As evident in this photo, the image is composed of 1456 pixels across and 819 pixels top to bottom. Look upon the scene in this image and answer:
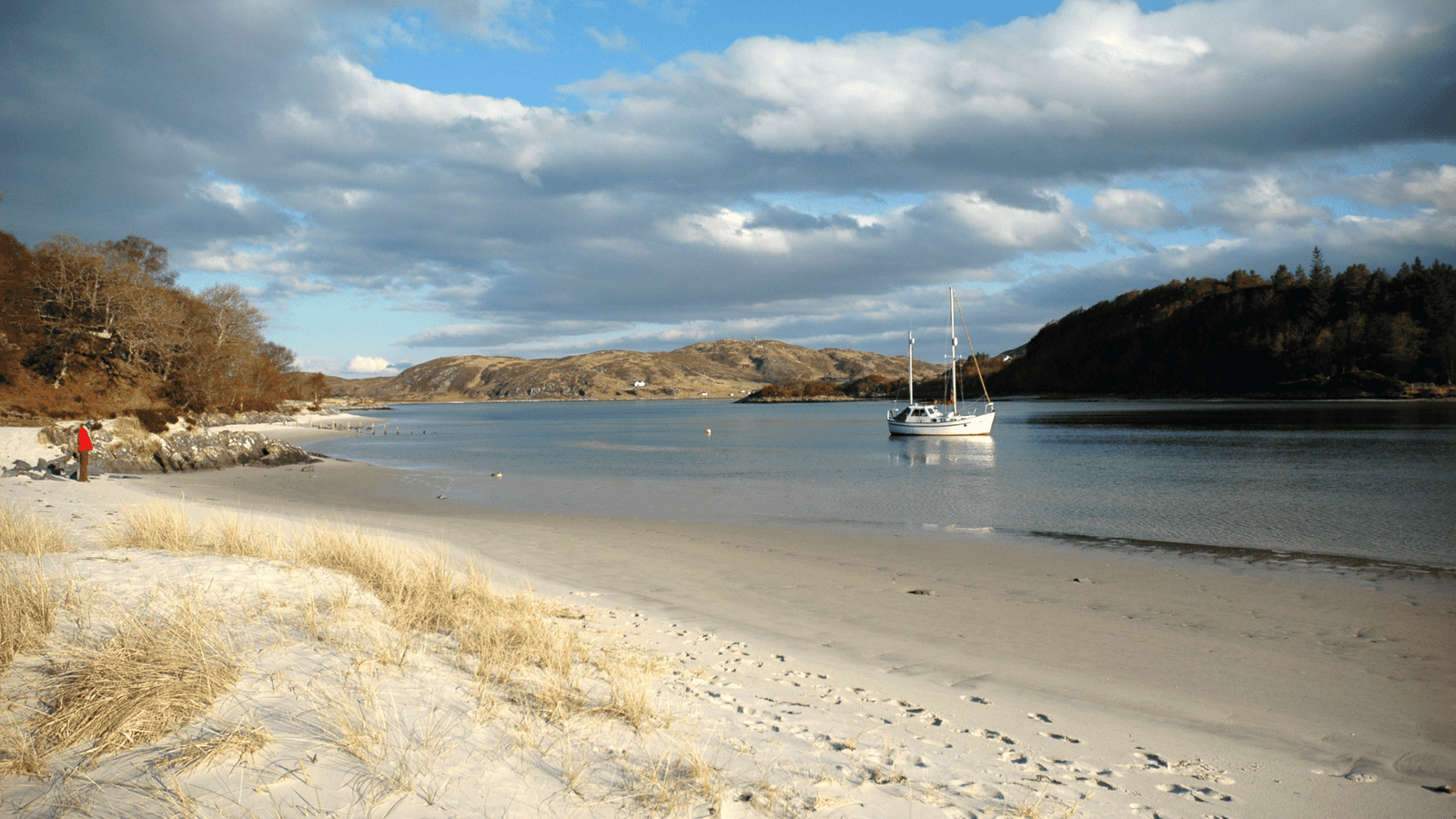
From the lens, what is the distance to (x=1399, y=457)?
34000 millimetres

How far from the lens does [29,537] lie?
366 inches

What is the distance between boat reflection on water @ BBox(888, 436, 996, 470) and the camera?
3950 cm

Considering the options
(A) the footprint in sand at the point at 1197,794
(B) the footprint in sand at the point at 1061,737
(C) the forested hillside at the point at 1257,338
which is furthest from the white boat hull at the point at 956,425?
(C) the forested hillside at the point at 1257,338

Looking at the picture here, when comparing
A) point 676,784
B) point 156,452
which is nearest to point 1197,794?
point 676,784

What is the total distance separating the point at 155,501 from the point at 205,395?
55105 mm

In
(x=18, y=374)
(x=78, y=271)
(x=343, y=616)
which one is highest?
(x=78, y=271)

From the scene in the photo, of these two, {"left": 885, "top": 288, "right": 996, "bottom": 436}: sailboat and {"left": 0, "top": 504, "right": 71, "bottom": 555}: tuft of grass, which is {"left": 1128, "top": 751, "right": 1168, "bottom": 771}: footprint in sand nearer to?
{"left": 0, "top": 504, "right": 71, "bottom": 555}: tuft of grass

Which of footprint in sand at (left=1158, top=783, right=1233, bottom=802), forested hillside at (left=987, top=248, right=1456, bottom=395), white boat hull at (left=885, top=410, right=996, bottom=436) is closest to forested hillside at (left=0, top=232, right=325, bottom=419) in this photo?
footprint in sand at (left=1158, top=783, right=1233, bottom=802)

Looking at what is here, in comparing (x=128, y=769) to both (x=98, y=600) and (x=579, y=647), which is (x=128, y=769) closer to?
(x=579, y=647)

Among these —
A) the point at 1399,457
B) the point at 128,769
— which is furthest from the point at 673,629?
the point at 1399,457

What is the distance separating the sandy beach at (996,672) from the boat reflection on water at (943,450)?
2428 centimetres

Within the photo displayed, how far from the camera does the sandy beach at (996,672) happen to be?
176 inches

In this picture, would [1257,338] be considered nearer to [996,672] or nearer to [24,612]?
[996,672]

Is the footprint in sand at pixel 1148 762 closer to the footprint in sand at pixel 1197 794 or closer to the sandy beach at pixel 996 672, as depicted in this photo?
the sandy beach at pixel 996 672
